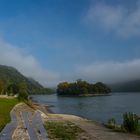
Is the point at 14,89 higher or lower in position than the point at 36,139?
higher

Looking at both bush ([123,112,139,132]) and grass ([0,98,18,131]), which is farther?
grass ([0,98,18,131])

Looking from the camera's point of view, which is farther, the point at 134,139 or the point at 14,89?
the point at 14,89

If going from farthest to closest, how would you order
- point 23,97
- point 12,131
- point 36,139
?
point 23,97 → point 12,131 → point 36,139

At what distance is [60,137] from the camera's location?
19.8m

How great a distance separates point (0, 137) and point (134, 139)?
8.62 meters

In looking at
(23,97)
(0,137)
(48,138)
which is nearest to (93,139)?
(48,138)

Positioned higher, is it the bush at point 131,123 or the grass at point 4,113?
the grass at point 4,113

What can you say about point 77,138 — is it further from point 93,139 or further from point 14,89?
point 14,89

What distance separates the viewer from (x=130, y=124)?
25.7 metres

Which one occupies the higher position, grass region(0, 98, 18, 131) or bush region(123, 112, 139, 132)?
grass region(0, 98, 18, 131)

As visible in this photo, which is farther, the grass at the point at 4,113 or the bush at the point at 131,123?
the grass at the point at 4,113

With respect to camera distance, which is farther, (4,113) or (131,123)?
(4,113)

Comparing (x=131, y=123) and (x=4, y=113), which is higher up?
(x=4, y=113)

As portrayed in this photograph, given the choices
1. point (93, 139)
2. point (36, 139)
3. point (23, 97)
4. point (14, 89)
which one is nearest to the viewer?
point (36, 139)
